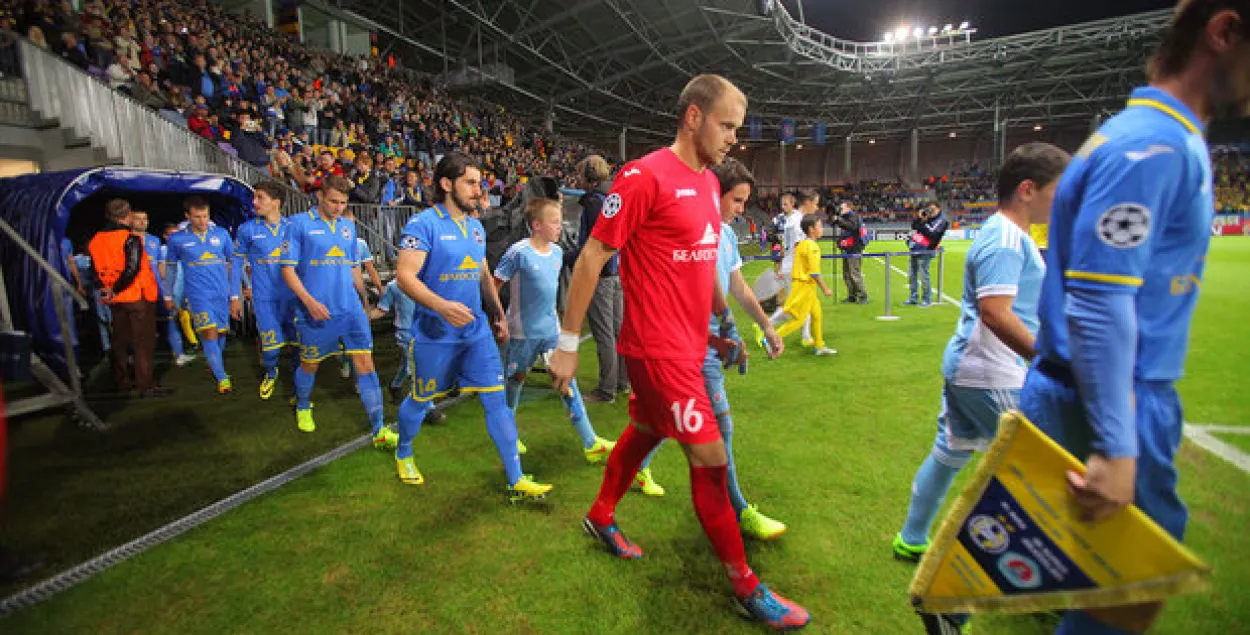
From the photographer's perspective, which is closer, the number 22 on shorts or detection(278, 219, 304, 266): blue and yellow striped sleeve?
the number 22 on shorts

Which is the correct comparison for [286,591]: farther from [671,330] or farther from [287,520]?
[671,330]

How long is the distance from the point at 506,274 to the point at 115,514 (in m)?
2.90

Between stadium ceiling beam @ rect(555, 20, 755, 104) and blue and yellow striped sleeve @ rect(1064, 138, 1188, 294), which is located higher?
stadium ceiling beam @ rect(555, 20, 755, 104)

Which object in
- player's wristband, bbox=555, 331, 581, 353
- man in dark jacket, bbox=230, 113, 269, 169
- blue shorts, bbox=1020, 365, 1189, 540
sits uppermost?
man in dark jacket, bbox=230, 113, 269, 169

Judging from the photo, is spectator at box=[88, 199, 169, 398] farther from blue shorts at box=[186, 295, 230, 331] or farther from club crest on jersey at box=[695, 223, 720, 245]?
club crest on jersey at box=[695, 223, 720, 245]

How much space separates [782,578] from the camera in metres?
2.87

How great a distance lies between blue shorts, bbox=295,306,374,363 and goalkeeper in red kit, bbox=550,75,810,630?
3.42m

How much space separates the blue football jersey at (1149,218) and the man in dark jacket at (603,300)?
400 cm

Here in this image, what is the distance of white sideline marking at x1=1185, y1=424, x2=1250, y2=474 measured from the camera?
3.85 metres

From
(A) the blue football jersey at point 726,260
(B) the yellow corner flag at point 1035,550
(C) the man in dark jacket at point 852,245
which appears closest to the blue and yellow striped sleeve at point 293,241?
(A) the blue football jersey at point 726,260

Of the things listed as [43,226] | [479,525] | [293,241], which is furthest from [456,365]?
[43,226]

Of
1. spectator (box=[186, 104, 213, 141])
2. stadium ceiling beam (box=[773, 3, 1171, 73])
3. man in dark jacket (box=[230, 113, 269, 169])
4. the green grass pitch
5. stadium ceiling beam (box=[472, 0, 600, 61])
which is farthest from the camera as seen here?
stadium ceiling beam (box=[773, 3, 1171, 73])

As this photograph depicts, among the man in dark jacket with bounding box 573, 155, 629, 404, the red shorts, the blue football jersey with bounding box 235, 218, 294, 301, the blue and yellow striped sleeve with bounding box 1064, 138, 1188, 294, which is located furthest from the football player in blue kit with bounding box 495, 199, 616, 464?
the blue and yellow striped sleeve with bounding box 1064, 138, 1188, 294

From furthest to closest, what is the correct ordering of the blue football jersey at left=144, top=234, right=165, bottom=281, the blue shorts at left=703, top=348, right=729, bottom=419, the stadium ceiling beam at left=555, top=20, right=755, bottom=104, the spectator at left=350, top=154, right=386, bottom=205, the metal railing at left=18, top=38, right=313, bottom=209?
the stadium ceiling beam at left=555, top=20, right=755, bottom=104
the spectator at left=350, top=154, right=386, bottom=205
the metal railing at left=18, top=38, right=313, bottom=209
the blue football jersey at left=144, top=234, right=165, bottom=281
the blue shorts at left=703, top=348, right=729, bottom=419
